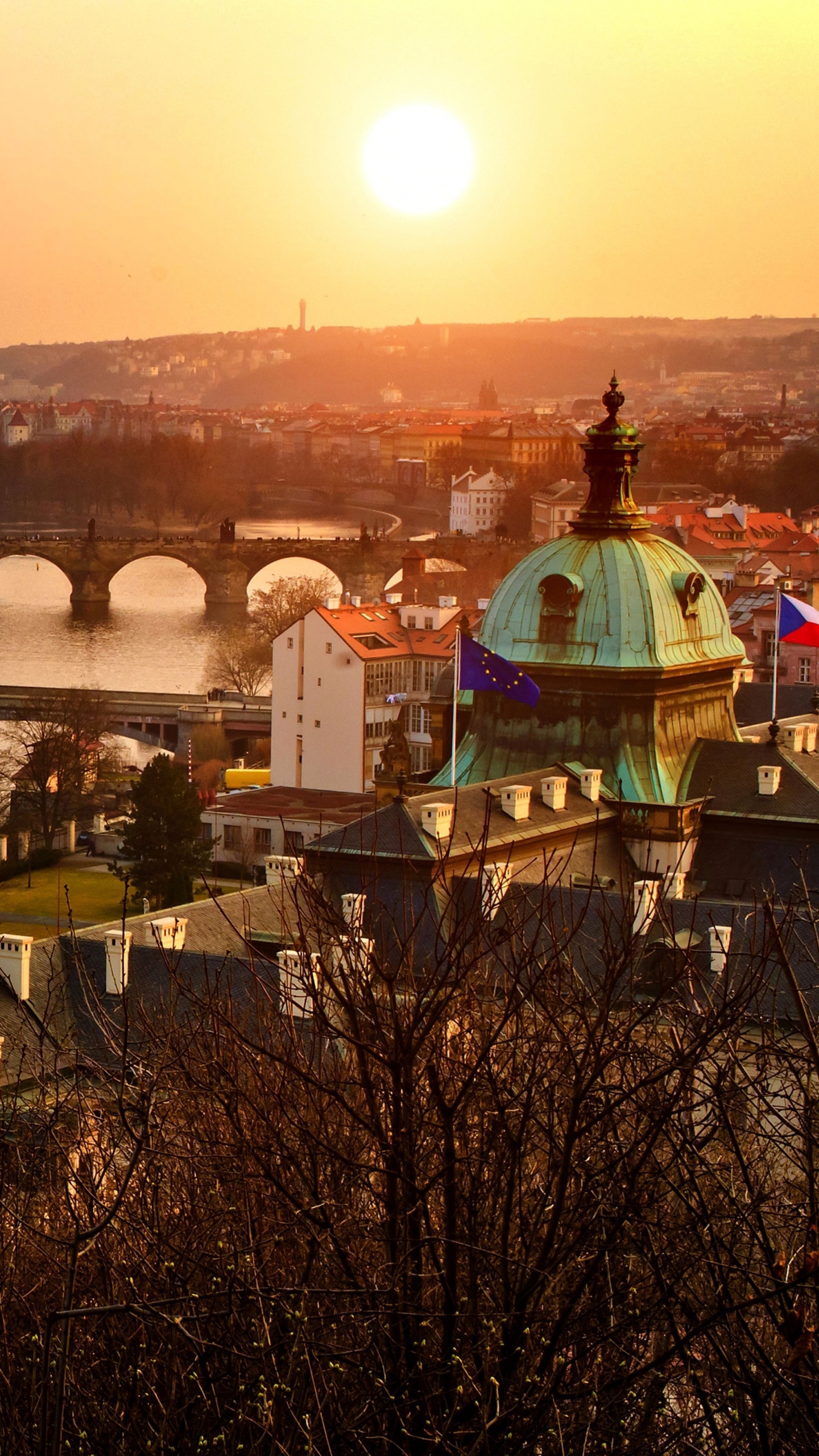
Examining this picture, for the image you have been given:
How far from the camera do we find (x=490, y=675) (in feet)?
51.8

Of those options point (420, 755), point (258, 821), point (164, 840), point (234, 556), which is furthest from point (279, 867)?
point (234, 556)

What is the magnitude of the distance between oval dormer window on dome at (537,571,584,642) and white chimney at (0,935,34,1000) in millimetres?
7096

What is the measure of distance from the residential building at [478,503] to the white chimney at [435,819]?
64.2 m

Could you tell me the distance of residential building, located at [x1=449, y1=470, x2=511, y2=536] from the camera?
79688 mm

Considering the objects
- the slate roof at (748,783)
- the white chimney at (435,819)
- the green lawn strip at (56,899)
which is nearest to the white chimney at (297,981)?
the white chimney at (435,819)

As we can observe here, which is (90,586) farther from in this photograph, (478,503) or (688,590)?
(688,590)

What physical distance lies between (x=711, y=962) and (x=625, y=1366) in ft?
18.8

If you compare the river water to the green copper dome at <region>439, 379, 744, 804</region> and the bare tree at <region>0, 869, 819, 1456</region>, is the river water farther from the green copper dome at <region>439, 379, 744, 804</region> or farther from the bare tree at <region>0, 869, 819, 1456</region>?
the bare tree at <region>0, 869, 819, 1456</region>

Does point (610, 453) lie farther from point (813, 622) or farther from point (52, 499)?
point (52, 499)

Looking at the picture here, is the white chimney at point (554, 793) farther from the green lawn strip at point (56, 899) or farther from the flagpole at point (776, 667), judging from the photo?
the green lawn strip at point (56, 899)

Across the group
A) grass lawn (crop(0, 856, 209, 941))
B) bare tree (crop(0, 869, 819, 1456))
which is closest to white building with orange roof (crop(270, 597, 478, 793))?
grass lawn (crop(0, 856, 209, 941))

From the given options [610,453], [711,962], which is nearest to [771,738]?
[610,453]

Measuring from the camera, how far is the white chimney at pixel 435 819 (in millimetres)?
13852

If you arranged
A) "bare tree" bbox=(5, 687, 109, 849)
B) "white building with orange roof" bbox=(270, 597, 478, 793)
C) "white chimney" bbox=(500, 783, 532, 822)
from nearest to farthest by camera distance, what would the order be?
"white chimney" bbox=(500, 783, 532, 822) → "bare tree" bbox=(5, 687, 109, 849) → "white building with orange roof" bbox=(270, 597, 478, 793)
